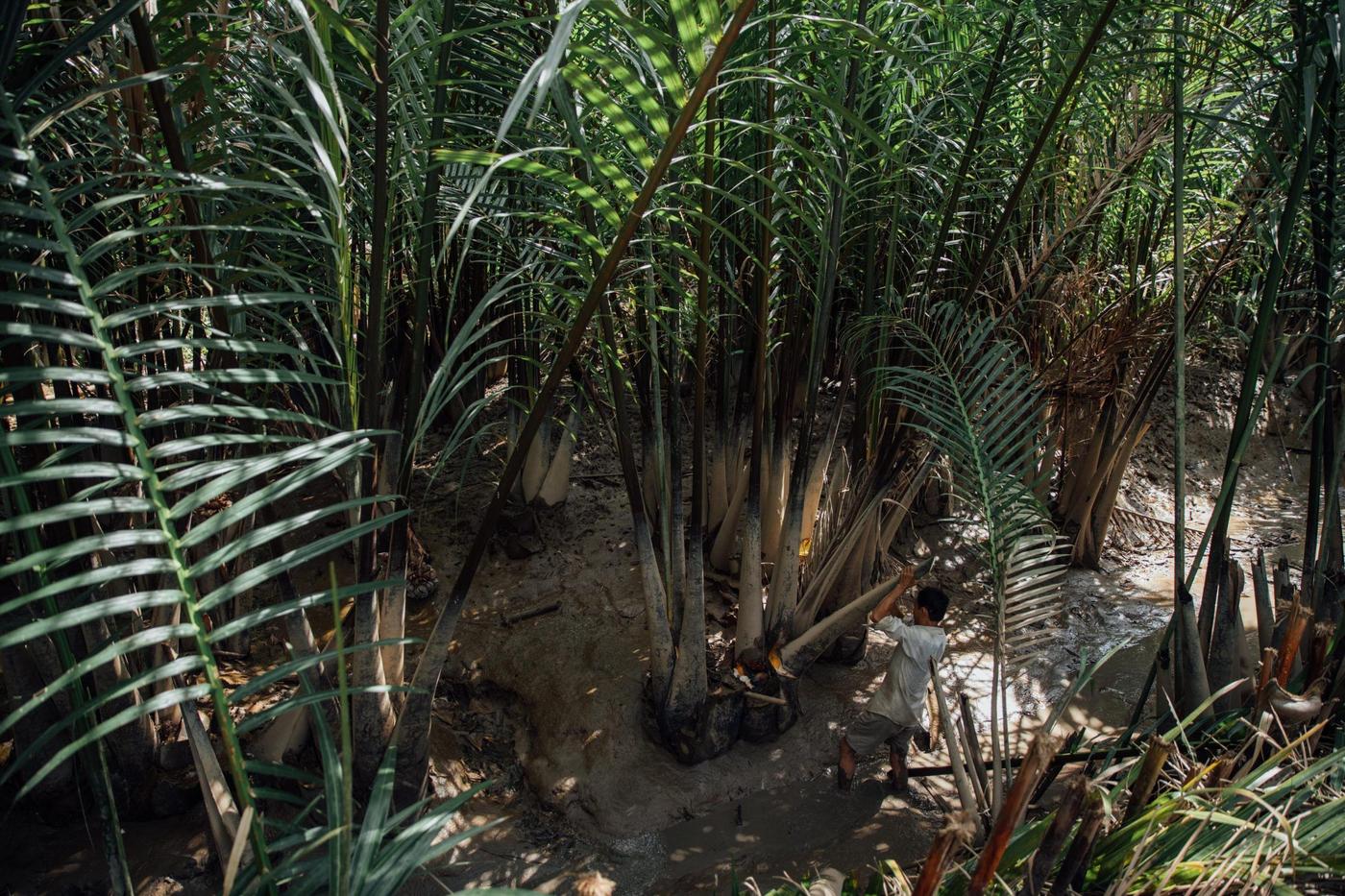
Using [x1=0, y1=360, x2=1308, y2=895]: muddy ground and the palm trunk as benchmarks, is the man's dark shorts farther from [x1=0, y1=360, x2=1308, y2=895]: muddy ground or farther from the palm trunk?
the palm trunk

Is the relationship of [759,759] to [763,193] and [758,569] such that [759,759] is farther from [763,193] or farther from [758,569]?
[763,193]

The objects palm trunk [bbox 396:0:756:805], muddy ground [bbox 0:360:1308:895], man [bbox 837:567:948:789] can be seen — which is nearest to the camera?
palm trunk [bbox 396:0:756:805]

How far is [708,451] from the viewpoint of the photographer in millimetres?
4492

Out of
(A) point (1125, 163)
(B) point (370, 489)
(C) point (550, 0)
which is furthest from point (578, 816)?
(A) point (1125, 163)

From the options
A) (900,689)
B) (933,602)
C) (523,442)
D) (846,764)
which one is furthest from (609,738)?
(523,442)

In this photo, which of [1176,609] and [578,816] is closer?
[1176,609]

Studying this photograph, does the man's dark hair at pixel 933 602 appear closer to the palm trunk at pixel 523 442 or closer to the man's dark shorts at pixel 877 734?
the man's dark shorts at pixel 877 734

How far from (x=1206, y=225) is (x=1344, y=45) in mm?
2288

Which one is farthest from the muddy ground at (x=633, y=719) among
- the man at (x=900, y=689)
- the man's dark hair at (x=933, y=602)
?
the man's dark hair at (x=933, y=602)

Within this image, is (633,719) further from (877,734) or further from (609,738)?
(877,734)

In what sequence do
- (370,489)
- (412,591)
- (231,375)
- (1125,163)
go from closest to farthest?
(231,375), (370,489), (1125,163), (412,591)

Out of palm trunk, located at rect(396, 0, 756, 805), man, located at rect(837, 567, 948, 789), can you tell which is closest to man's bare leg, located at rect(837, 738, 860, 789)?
man, located at rect(837, 567, 948, 789)

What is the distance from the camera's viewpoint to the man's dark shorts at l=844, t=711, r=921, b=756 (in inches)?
129

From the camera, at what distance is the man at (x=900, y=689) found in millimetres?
3170
